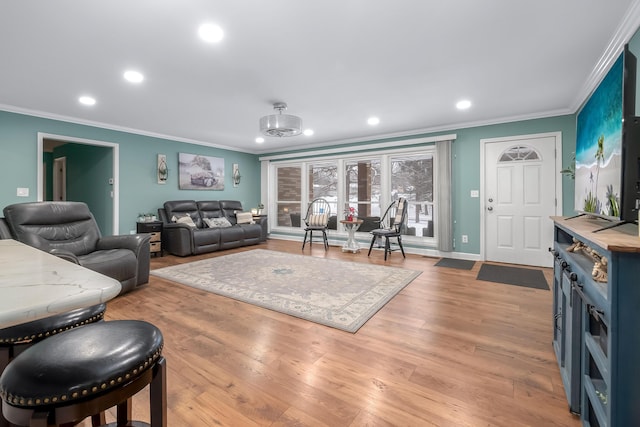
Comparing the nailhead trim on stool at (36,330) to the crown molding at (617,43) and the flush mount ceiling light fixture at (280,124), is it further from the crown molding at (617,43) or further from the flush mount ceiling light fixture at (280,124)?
the crown molding at (617,43)

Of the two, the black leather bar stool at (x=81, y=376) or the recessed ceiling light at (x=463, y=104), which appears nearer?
the black leather bar stool at (x=81, y=376)

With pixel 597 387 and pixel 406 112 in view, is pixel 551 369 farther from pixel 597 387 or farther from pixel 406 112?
pixel 406 112

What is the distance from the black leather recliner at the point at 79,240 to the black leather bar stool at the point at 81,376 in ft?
7.38

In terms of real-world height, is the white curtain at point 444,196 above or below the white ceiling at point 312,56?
below

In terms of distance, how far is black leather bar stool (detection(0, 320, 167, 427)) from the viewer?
2.22ft

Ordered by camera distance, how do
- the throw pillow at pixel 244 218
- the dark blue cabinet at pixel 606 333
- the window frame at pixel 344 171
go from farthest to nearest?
the throw pillow at pixel 244 218 → the window frame at pixel 344 171 → the dark blue cabinet at pixel 606 333

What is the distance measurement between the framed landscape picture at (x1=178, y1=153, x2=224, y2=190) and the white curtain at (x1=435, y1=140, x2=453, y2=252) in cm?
480

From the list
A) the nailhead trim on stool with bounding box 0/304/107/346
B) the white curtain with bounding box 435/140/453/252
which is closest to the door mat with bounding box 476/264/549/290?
the white curtain with bounding box 435/140/453/252

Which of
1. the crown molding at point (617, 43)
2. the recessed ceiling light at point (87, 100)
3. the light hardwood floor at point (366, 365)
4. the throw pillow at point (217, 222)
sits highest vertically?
the recessed ceiling light at point (87, 100)

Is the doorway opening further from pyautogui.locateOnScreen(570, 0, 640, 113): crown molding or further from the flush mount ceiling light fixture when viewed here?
pyautogui.locateOnScreen(570, 0, 640, 113): crown molding

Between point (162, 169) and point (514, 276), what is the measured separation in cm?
627

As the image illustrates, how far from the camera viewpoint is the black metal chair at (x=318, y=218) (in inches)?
236

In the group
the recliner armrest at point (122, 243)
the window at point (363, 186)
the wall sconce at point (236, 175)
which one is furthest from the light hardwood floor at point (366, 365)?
the wall sconce at point (236, 175)

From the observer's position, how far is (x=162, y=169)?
5.77 m
